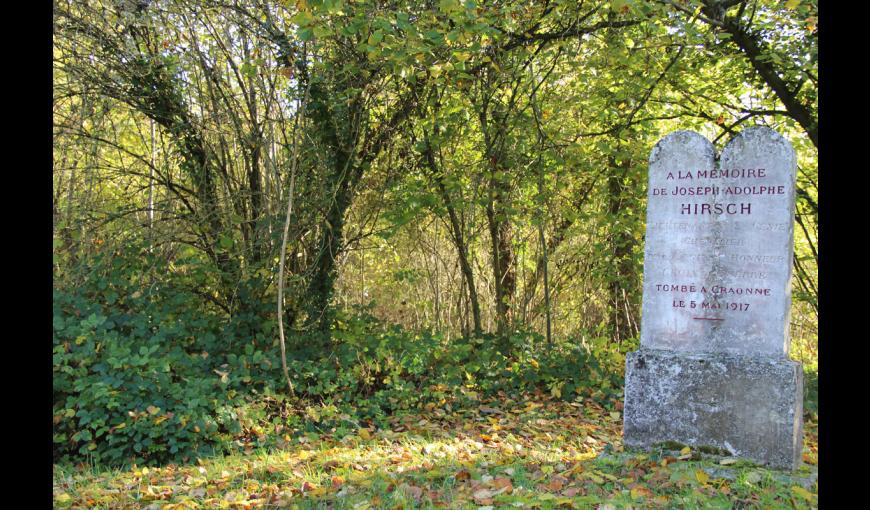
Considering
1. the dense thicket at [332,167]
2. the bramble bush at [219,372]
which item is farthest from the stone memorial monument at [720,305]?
the bramble bush at [219,372]

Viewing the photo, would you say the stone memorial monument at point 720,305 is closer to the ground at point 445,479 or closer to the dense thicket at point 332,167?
the ground at point 445,479

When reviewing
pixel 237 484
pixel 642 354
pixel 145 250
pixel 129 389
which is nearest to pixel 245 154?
pixel 145 250

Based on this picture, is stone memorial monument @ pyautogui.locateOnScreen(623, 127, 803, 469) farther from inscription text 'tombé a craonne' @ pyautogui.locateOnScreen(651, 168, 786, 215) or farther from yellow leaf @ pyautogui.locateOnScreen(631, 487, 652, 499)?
yellow leaf @ pyautogui.locateOnScreen(631, 487, 652, 499)

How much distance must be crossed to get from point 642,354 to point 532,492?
1.53 metres

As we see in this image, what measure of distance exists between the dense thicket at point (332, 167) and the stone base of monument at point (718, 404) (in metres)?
2.79

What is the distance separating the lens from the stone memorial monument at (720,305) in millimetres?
4562

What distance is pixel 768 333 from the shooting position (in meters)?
4.61

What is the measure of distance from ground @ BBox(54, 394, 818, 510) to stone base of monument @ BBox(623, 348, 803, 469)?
0.43 feet

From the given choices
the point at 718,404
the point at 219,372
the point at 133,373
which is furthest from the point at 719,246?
the point at 133,373

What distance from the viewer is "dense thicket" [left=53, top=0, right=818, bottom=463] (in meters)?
6.35

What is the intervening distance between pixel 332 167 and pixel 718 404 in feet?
15.4

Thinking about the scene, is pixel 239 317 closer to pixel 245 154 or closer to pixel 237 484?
pixel 245 154

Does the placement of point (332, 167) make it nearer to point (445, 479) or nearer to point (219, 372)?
point (219, 372)

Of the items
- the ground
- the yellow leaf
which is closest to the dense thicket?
the ground
